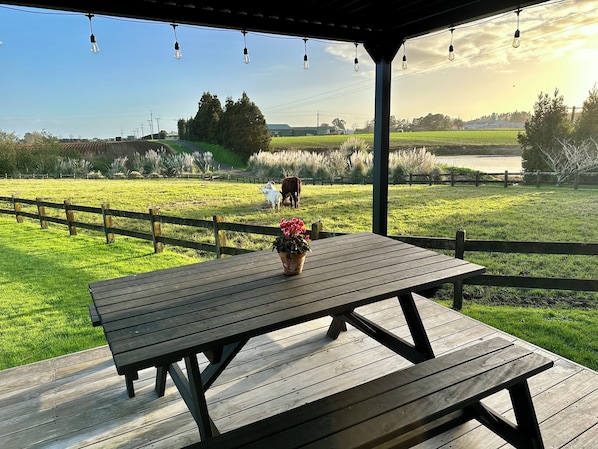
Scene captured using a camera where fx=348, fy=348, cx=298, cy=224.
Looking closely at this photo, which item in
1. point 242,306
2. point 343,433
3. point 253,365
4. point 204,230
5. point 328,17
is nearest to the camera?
point 343,433

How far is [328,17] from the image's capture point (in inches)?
108

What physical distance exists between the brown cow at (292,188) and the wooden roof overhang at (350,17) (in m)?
1.43

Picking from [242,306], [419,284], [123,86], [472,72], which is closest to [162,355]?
[242,306]

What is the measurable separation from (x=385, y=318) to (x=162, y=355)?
204 centimetres

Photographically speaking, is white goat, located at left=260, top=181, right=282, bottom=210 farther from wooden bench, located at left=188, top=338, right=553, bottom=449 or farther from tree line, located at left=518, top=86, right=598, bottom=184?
tree line, located at left=518, top=86, right=598, bottom=184

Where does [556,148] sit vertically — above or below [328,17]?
below

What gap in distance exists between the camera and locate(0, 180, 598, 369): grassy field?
2.86 meters

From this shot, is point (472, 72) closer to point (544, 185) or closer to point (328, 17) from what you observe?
point (544, 185)

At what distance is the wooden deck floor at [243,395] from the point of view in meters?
1.66

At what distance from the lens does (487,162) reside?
213 inches

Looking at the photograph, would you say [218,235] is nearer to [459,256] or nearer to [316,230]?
[316,230]

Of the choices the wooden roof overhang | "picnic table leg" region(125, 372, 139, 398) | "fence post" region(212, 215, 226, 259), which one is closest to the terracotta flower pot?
"picnic table leg" region(125, 372, 139, 398)

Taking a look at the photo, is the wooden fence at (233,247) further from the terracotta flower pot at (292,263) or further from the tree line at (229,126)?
the terracotta flower pot at (292,263)

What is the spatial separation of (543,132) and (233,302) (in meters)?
5.25
